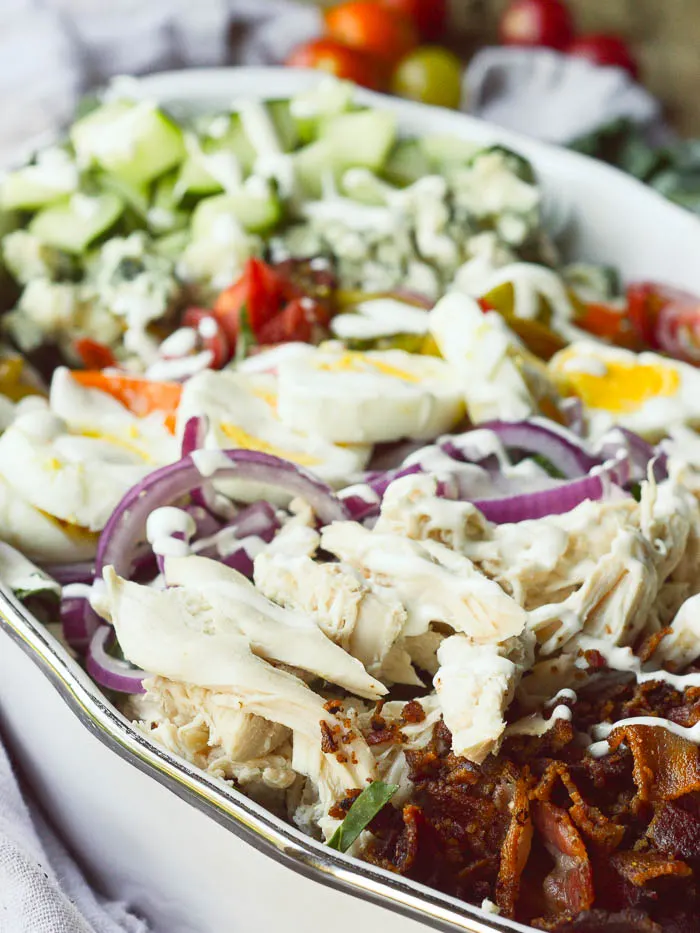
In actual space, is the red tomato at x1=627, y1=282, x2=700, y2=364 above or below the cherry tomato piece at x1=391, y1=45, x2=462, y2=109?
below

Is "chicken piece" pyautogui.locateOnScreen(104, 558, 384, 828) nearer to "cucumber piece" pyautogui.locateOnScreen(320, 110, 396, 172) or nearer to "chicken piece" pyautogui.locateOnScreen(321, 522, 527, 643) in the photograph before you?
"chicken piece" pyautogui.locateOnScreen(321, 522, 527, 643)

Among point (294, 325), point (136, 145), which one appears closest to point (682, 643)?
point (294, 325)

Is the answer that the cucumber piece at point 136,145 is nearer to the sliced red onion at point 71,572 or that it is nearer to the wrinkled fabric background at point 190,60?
the wrinkled fabric background at point 190,60

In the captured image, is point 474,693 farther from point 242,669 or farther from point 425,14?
point 425,14

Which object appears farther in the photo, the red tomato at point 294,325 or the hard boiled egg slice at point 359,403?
the red tomato at point 294,325

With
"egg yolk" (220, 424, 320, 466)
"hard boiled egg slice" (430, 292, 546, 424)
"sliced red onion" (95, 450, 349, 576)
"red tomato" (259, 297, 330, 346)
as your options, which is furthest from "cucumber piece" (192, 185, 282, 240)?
"sliced red onion" (95, 450, 349, 576)

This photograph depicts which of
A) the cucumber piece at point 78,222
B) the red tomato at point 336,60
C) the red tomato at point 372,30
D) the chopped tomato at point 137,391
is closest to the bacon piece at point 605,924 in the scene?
the chopped tomato at point 137,391
